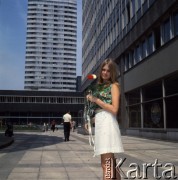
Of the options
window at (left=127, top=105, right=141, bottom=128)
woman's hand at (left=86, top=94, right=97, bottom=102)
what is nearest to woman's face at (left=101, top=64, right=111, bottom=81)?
woman's hand at (left=86, top=94, right=97, bottom=102)

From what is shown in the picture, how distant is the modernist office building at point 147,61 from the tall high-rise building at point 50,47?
135m

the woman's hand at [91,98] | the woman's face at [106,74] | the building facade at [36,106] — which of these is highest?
the building facade at [36,106]

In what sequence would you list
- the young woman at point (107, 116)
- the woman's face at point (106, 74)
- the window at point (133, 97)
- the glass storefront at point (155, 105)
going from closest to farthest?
the young woman at point (107, 116), the woman's face at point (106, 74), the glass storefront at point (155, 105), the window at point (133, 97)

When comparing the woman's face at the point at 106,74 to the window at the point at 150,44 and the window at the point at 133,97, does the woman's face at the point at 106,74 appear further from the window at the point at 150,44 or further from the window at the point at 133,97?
the window at the point at 133,97

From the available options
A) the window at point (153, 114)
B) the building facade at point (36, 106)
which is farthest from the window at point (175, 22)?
the building facade at point (36, 106)

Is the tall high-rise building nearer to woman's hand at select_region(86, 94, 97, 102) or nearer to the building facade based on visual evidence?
the building facade

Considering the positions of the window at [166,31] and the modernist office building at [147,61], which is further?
the window at [166,31]

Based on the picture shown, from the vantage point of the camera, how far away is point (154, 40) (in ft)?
78.8

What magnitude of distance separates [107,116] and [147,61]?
71.2 ft

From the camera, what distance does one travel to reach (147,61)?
2512cm

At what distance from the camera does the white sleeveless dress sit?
3906 millimetres

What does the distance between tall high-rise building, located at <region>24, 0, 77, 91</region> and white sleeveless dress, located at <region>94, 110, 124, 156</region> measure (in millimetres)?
167431

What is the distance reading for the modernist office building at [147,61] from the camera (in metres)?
20.6

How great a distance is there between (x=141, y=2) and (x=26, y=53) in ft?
507
